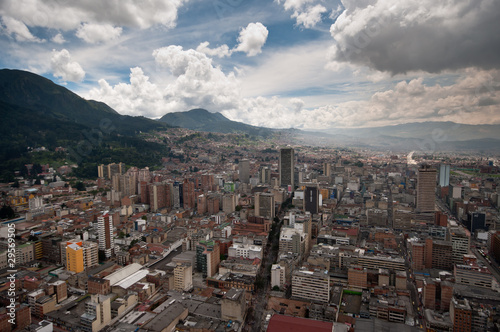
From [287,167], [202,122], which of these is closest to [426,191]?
[287,167]

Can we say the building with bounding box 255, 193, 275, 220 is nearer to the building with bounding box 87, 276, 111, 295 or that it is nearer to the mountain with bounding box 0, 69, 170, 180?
the building with bounding box 87, 276, 111, 295

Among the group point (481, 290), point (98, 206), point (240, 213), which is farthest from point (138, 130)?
point (481, 290)

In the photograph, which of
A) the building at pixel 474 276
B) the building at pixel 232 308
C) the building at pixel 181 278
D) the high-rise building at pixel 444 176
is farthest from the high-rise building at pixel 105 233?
the high-rise building at pixel 444 176

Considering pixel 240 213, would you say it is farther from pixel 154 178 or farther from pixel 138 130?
pixel 138 130

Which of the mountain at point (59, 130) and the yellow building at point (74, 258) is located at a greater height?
the mountain at point (59, 130)

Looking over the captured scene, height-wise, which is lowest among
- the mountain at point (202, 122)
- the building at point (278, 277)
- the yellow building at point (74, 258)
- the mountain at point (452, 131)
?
the building at point (278, 277)

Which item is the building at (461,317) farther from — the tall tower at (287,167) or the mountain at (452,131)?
the tall tower at (287,167)

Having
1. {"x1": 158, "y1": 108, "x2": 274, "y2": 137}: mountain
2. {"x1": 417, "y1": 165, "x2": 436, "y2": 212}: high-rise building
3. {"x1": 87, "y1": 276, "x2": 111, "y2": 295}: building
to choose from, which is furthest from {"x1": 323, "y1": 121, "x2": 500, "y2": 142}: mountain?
{"x1": 158, "y1": 108, "x2": 274, "y2": 137}: mountain
